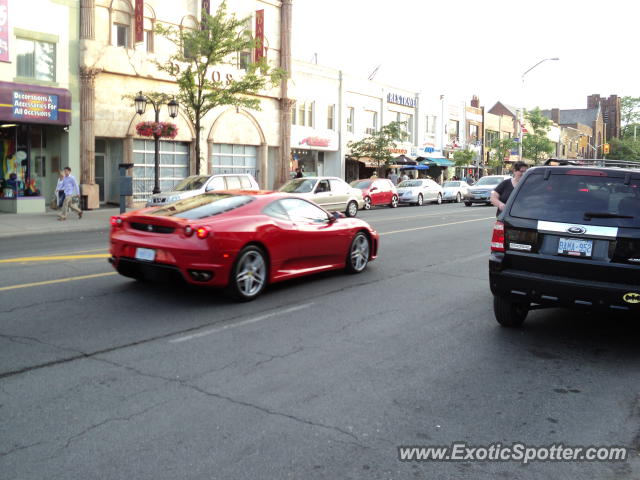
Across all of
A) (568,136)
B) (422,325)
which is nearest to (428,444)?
(422,325)

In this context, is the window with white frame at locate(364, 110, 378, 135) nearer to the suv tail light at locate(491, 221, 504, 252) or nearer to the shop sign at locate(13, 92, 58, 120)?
the shop sign at locate(13, 92, 58, 120)

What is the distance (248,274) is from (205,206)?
1.11 meters

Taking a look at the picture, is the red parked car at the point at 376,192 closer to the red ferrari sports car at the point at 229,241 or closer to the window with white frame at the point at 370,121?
the window with white frame at the point at 370,121

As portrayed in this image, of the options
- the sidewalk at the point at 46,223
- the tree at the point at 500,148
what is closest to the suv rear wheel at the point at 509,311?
the sidewalk at the point at 46,223

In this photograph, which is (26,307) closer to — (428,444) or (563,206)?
(428,444)

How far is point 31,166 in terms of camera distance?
23781 mm

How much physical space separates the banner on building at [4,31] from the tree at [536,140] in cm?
5138

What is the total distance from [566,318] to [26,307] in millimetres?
6084

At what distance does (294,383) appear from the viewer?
16.0ft

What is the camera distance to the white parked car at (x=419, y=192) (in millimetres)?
33781

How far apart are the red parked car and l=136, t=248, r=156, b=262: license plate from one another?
72.9 ft

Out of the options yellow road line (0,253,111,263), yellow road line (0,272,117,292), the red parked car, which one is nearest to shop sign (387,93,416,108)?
the red parked car

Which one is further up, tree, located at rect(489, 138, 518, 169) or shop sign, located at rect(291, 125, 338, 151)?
tree, located at rect(489, 138, 518, 169)

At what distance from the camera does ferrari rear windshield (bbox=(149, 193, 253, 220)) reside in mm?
7742
